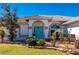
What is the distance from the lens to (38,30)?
732 inches

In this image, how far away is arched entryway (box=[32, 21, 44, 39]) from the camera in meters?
18.5

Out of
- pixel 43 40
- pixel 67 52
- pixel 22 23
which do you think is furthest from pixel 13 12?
pixel 67 52

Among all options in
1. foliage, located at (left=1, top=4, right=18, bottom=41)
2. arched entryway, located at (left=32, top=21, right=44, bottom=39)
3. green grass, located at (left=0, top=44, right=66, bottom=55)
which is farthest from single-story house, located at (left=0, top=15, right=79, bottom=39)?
green grass, located at (left=0, top=44, right=66, bottom=55)

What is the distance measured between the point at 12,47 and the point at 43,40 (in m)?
1.36

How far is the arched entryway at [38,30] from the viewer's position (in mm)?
18453

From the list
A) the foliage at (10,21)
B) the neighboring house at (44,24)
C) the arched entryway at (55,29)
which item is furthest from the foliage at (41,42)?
the foliage at (10,21)

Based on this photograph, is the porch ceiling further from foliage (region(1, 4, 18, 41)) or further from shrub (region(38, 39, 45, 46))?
shrub (region(38, 39, 45, 46))

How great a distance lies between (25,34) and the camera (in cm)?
1836

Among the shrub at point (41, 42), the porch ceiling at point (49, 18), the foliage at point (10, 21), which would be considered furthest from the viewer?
the foliage at point (10, 21)

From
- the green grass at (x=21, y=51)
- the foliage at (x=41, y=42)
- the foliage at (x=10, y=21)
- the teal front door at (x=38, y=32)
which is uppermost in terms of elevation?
the foliage at (x=10, y=21)

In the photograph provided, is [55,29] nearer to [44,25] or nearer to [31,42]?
[44,25]

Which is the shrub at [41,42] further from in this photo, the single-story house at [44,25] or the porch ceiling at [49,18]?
the porch ceiling at [49,18]

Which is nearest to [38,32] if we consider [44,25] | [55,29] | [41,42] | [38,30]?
[38,30]

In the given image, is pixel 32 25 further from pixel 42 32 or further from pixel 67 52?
pixel 67 52
